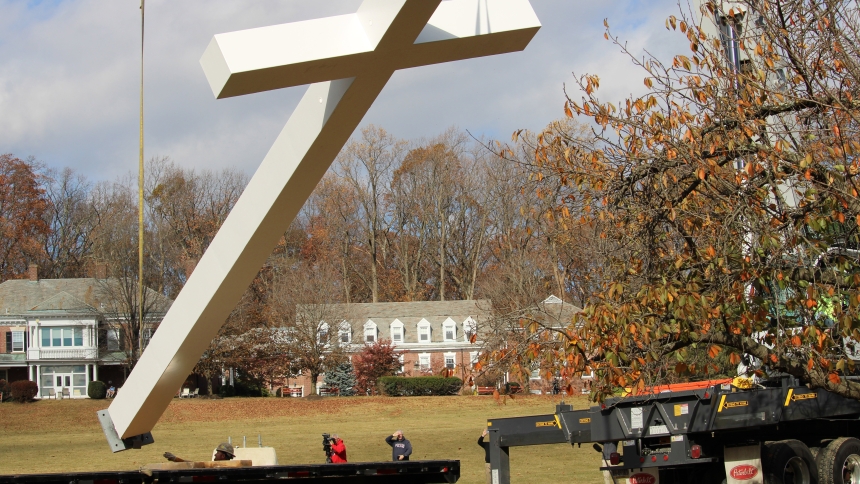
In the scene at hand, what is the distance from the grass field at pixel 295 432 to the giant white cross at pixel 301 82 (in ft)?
42.5

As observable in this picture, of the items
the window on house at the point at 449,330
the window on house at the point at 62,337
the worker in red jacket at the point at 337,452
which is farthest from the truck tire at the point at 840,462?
the window on house at the point at 62,337

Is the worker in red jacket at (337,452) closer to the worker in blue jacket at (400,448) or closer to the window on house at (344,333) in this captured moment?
the worker in blue jacket at (400,448)

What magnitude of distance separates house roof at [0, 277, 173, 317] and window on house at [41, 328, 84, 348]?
132 cm

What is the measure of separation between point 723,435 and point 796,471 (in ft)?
3.76

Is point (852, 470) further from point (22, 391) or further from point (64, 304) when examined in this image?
point (64, 304)

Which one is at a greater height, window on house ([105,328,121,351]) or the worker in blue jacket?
window on house ([105,328,121,351])

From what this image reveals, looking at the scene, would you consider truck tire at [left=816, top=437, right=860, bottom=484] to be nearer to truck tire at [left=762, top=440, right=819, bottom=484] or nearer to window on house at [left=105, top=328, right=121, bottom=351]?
truck tire at [left=762, top=440, right=819, bottom=484]

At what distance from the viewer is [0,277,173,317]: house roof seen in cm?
5889

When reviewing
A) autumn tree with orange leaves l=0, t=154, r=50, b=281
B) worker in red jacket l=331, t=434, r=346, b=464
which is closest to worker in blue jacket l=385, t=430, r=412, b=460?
worker in red jacket l=331, t=434, r=346, b=464

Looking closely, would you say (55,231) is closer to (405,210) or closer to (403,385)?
(405,210)

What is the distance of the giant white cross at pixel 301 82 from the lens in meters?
5.10

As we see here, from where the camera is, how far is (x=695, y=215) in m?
7.63

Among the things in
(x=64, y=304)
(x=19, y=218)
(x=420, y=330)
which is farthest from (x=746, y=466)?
(x=19, y=218)

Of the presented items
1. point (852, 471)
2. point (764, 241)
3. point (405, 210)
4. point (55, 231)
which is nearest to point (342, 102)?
point (764, 241)
